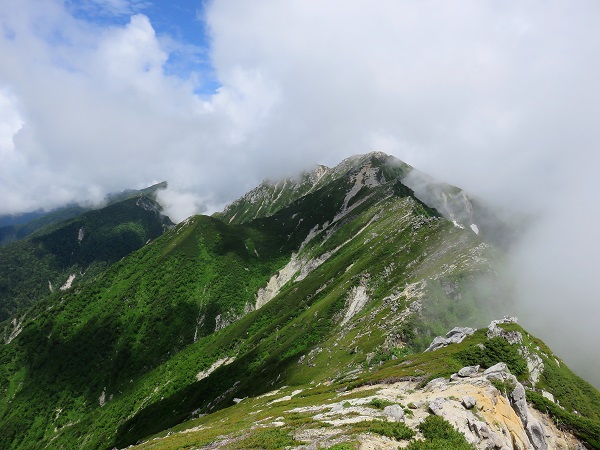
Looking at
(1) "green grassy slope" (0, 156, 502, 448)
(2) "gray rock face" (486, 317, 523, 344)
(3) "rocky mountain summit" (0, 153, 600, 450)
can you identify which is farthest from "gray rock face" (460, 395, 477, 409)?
(1) "green grassy slope" (0, 156, 502, 448)

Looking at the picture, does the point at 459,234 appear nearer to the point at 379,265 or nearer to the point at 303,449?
the point at 379,265

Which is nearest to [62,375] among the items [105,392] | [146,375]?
[105,392]

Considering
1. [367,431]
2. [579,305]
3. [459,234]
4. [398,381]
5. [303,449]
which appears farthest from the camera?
[579,305]

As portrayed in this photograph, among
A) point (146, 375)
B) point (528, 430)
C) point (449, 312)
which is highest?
point (146, 375)

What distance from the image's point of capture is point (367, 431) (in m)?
24.6

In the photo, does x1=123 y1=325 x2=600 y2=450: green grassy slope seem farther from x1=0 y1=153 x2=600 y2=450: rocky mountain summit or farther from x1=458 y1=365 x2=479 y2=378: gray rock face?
x1=458 y1=365 x2=479 y2=378: gray rock face

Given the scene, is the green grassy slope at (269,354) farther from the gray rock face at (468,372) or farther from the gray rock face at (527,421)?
the gray rock face at (527,421)

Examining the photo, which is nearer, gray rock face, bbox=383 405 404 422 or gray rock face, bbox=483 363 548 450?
gray rock face, bbox=383 405 404 422

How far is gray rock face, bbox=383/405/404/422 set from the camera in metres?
27.7

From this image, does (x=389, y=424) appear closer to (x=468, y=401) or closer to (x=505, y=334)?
(x=468, y=401)

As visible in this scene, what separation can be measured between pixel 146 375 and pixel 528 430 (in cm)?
18629

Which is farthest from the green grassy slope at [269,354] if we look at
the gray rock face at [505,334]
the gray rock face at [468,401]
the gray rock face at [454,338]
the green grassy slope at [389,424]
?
the gray rock face at [468,401]

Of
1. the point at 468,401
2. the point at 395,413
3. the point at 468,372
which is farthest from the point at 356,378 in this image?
the point at 395,413

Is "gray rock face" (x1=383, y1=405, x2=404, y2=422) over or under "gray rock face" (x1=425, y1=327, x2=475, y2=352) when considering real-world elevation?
under
